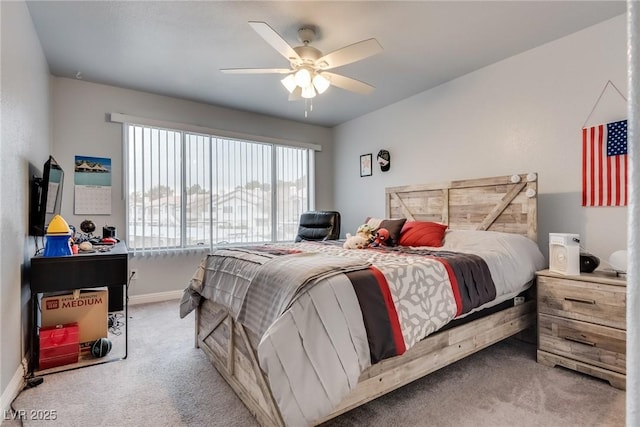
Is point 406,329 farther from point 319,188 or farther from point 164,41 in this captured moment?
point 319,188

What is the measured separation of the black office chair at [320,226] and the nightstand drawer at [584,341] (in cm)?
232

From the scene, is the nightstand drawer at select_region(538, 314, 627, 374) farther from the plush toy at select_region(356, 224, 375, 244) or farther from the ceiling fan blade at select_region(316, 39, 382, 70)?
the ceiling fan blade at select_region(316, 39, 382, 70)

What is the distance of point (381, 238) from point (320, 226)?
1239 mm

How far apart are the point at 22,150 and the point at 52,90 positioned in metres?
1.79

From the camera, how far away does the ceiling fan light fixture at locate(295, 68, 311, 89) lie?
8.36ft

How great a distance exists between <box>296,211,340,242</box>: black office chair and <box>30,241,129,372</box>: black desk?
2281 millimetres

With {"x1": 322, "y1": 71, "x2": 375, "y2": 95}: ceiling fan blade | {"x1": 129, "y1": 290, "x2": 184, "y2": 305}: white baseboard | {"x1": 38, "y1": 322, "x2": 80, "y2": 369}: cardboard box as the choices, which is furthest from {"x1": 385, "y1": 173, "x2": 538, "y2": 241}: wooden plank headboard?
{"x1": 38, "y1": 322, "x2": 80, "y2": 369}: cardboard box

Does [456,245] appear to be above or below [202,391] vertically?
above

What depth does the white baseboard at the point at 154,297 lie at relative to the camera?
3996 millimetres

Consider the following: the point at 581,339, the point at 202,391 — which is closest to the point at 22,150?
the point at 202,391

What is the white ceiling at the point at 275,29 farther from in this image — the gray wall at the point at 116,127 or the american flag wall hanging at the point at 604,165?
the american flag wall hanging at the point at 604,165

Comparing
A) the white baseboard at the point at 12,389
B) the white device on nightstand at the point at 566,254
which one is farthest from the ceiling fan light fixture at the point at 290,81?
the white baseboard at the point at 12,389

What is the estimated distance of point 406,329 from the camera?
1728 mm

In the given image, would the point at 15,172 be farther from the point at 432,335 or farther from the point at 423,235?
the point at 423,235
